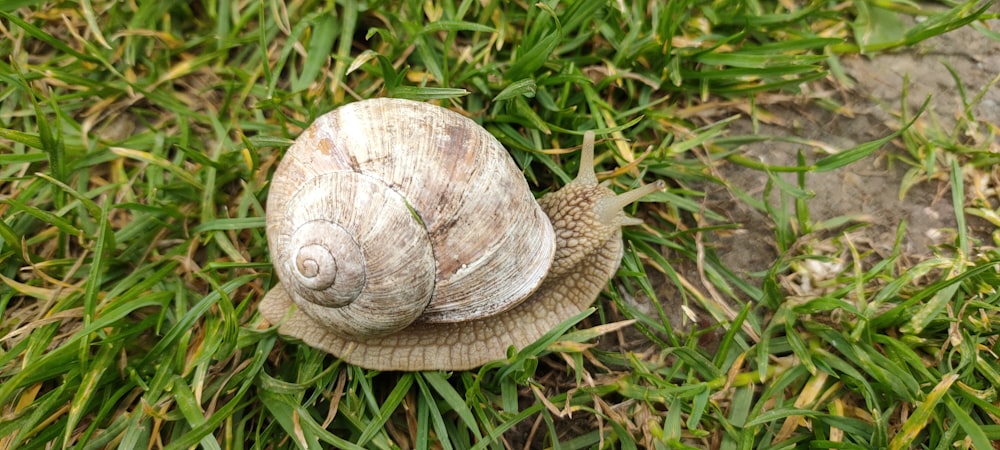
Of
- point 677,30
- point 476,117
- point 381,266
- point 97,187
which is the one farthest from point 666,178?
point 97,187

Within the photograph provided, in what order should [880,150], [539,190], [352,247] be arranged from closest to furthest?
[352,247] < [539,190] < [880,150]

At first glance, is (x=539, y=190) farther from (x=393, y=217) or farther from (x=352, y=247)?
(x=352, y=247)

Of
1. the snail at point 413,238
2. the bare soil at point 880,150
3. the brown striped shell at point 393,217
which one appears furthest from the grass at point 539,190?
the brown striped shell at point 393,217

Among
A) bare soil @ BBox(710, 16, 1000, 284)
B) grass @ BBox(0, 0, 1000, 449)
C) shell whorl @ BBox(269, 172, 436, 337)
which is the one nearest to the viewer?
shell whorl @ BBox(269, 172, 436, 337)

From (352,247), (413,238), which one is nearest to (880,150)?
(413,238)

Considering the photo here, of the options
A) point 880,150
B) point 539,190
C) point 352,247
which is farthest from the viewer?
point 880,150

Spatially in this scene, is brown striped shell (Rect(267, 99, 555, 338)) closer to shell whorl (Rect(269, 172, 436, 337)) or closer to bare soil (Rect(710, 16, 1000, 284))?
shell whorl (Rect(269, 172, 436, 337))

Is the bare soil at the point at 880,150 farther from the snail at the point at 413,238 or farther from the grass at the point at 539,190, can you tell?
the snail at the point at 413,238

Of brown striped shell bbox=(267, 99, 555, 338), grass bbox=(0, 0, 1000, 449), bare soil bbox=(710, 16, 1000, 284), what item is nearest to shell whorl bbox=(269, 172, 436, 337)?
brown striped shell bbox=(267, 99, 555, 338)

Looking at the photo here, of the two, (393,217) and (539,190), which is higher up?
(393,217)
